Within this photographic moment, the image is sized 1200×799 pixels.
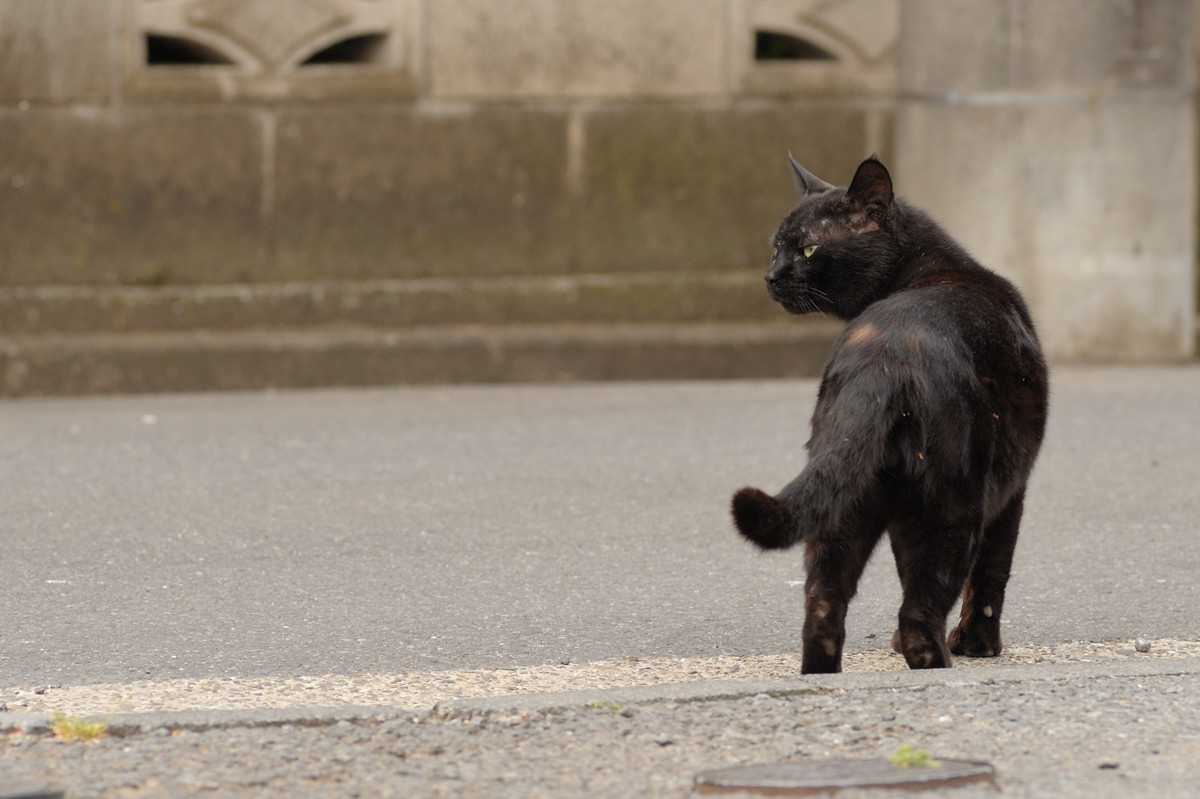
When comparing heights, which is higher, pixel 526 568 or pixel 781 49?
pixel 781 49

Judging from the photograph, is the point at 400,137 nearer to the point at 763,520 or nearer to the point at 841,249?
the point at 841,249

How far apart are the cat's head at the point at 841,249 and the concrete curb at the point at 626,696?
1067 millimetres

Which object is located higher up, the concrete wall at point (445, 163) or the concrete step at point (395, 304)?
the concrete wall at point (445, 163)

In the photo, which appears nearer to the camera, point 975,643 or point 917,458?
point 917,458

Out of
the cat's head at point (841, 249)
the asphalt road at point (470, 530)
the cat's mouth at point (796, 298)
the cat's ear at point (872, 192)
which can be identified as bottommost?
the asphalt road at point (470, 530)

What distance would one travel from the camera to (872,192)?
4.25 metres

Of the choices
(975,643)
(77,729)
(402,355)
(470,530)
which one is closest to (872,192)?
(975,643)

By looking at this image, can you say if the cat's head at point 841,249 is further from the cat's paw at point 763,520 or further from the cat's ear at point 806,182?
the cat's paw at point 763,520

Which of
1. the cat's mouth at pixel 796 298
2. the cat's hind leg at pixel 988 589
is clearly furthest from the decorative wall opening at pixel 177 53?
the cat's hind leg at pixel 988 589

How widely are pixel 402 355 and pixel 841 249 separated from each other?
4.64 meters

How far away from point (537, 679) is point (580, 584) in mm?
993

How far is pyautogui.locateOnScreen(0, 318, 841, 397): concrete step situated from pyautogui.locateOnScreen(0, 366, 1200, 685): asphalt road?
0.53 feet

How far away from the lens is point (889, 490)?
3.73 m

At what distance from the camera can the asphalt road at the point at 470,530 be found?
14.6 ft
